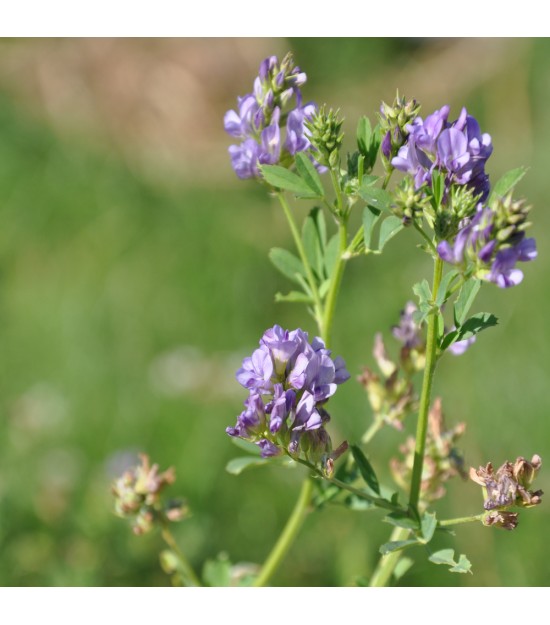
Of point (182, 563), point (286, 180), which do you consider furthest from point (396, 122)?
point (182, 563)

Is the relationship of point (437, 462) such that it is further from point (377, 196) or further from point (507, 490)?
point (377, 196)

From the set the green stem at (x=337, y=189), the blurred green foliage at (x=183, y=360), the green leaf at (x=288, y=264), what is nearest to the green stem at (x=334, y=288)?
the green stem at (x=337, y=189)

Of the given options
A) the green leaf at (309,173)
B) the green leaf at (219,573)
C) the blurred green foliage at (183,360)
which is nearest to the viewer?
the green leaf at (309,173)

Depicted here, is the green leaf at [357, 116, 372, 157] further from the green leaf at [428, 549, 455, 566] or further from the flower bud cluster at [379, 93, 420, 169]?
the green leaf at [428, 549, 455, 566]

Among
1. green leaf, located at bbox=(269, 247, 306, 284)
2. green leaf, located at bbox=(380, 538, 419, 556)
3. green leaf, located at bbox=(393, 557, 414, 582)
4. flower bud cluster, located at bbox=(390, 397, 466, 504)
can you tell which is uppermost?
green leaf, located at bbox=(269, 247, 306, 284)

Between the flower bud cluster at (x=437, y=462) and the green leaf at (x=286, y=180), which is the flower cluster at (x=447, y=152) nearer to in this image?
the green leaf at (x=286, y=180)

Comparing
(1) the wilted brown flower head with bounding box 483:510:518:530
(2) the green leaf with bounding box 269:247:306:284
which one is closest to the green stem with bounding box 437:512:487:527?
(1) the wilted brown flower head with bounding box 483:510:518:530

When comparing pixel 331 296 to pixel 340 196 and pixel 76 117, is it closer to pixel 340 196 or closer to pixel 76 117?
pixel 340 196
